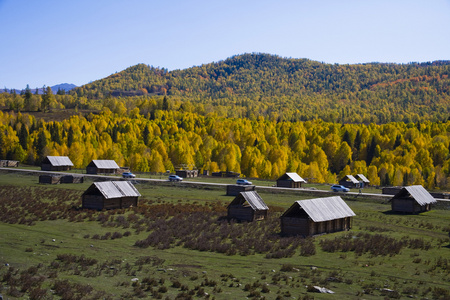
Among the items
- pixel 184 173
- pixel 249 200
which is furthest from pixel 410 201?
pixel 184 173

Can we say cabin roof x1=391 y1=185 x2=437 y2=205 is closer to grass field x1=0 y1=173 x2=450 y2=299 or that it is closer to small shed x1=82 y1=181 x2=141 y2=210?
grass field x1=0 y1=173 x2=450 y2=299

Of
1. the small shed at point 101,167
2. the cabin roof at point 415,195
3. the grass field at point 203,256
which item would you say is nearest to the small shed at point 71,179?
the small shed at point 101,167

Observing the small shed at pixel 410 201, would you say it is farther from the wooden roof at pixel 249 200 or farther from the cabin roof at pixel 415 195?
the wooden roof at pixel 249 200

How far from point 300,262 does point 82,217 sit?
25.2 meters

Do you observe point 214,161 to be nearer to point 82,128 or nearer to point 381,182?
point 381,182

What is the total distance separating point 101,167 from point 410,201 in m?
61.4

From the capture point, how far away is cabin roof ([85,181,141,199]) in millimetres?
53953

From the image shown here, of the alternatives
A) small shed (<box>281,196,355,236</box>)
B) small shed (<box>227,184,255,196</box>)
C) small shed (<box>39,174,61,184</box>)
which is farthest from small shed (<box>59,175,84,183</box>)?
small shed (<box>281,196,355,236</box>)

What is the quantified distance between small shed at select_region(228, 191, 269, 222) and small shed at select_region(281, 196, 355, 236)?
6731 millimetres

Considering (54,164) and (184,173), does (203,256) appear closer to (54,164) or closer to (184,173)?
(184,173)

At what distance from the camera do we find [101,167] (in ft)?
319

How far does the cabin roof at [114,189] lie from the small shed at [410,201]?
3051cm

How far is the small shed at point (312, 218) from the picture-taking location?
41125 millimetres

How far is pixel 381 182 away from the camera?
13162 centimetres
